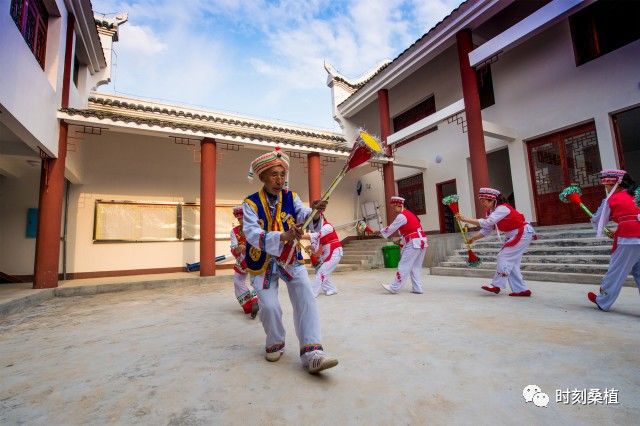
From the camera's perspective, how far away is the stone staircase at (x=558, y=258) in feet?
17.2

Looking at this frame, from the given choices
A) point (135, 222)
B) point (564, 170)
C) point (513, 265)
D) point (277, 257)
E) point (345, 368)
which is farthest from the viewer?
point (135, 222)

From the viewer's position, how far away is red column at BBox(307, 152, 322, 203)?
918cm

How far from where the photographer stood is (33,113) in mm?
5176

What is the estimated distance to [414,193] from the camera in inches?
476

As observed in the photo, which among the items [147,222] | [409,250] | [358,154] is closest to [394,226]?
[409,250]

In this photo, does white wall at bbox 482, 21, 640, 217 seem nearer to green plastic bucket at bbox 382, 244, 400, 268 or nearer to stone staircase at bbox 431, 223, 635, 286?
stone staircase at bbox 431, 223, 635, 286

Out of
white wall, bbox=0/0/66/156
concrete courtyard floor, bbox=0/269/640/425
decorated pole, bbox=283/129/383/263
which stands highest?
white wall, bbox=0/0/66/156

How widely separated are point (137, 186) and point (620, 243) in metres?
9.97

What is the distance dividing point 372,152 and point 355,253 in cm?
844

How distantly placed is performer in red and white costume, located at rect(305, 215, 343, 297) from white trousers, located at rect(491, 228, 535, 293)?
243 cm

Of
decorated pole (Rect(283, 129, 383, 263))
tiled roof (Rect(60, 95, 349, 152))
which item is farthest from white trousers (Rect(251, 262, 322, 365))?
tiled roof (Rect(60, 95, 349, 152))

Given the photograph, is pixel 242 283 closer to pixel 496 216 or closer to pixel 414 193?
pixel 496 216

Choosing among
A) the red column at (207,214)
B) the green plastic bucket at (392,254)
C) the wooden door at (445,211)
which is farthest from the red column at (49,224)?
the wooden door at (445,211)

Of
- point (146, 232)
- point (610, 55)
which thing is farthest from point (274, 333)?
point (610, 55)
